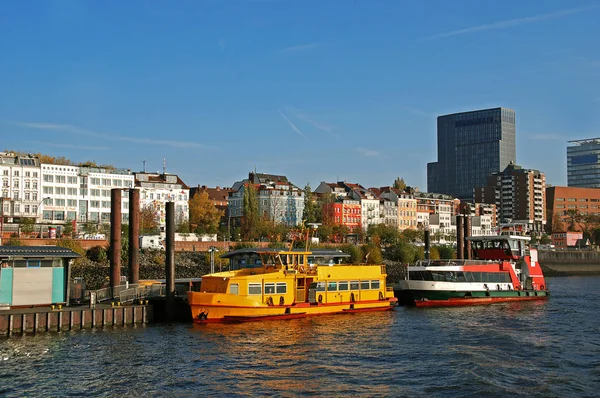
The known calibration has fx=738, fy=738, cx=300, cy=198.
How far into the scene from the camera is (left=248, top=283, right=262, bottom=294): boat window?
52656 millimetres

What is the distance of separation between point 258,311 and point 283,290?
299 cm

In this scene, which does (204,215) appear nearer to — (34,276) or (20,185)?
(20,185)

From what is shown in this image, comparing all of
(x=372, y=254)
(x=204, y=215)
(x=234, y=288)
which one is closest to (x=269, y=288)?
(x=234, y=288)

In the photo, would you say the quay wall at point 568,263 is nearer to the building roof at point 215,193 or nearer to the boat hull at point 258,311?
the building roof at point 215,193

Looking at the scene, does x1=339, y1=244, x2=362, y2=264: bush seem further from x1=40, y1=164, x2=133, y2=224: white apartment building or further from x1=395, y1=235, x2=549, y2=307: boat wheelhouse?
x1=395, y1=235, x2=549, y2=307: boat wheelhouse

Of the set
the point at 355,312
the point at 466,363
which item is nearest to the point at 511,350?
the point at 466,363

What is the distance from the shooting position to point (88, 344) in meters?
42.6

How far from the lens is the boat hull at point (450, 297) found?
224ft

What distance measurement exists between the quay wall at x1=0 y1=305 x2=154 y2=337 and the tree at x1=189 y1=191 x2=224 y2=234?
94099 millimetres

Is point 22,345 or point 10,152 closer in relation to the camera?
point 22,345

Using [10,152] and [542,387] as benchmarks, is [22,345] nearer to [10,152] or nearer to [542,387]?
[542,387]

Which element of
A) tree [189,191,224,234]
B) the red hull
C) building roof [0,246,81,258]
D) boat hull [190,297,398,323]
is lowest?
the red hull

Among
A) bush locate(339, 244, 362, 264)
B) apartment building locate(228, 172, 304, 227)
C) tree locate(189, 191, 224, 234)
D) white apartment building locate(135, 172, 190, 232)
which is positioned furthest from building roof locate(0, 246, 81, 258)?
apartment building locate(228, 172, 304, 227)

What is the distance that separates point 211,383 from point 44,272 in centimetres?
2053
